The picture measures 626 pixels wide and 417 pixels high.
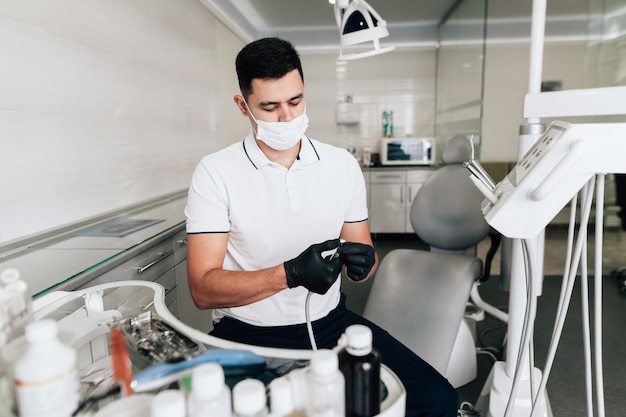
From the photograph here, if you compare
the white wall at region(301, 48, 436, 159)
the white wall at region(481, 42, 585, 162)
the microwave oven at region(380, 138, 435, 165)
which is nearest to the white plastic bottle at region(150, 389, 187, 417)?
the microwave oven at region(380, 138, 435, 165)

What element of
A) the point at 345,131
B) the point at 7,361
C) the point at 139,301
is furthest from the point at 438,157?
the point at 7,361

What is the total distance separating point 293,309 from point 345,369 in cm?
84

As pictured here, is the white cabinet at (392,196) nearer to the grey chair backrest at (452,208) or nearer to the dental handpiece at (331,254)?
the grey chair backrest at (452,208)

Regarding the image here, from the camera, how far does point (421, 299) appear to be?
6.28 ft

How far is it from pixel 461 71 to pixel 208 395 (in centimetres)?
409

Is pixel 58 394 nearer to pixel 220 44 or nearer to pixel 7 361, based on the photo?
pixel 7 361

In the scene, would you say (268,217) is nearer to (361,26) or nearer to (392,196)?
(361,26)

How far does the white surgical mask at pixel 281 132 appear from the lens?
4.55 ft

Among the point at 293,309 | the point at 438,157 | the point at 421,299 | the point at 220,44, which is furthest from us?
the point at 438,157

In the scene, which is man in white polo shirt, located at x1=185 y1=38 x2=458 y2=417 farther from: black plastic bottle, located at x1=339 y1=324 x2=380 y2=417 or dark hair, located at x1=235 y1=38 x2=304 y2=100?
black plastic bottle, located at x1=339 y1=324 x2=380 y2=417

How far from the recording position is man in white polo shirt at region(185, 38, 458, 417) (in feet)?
4.32

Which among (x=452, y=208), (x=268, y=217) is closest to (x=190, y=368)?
(x=268, y=217)

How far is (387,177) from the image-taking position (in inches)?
194

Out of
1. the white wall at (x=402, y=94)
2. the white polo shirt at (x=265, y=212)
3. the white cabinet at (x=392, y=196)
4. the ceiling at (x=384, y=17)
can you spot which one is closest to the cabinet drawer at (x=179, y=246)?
the white polo shirt at (x=265, y=212)
